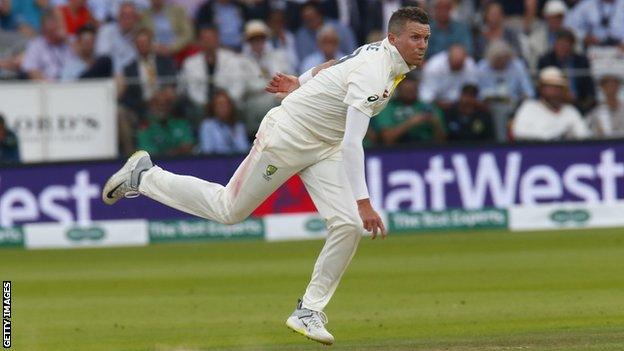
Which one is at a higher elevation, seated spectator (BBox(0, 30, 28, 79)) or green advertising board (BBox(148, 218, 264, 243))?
seated spectator (BBox(0, 30, 28, 79))

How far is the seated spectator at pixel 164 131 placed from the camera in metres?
14.3

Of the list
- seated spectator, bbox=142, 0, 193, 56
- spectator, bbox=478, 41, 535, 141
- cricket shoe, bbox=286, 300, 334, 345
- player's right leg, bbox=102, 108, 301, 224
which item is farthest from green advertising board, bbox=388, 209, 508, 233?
cricket shoe, bbox=286, 300, 334, 345

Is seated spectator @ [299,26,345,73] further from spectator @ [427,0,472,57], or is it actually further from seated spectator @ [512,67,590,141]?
seated spectator @ [512,67,590,141]

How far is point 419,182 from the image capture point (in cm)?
1352

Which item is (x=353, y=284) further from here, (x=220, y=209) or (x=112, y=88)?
(x=112, y=88)

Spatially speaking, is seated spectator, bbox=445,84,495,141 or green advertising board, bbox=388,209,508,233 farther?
seated spectator, bbox=445,84,495,141

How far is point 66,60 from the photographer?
1577 centimetres

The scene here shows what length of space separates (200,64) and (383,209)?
2785 millimetres

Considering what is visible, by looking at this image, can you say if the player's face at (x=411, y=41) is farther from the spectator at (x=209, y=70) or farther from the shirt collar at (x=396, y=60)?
the spectator at (x=209, y=70)

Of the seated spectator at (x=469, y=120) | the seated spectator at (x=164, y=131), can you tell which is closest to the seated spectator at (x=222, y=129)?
the seated spectator at (x=164, y=131)

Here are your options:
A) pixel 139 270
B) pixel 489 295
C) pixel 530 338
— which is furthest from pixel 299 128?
pixel 139 270

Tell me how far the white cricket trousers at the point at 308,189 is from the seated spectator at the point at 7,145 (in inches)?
278

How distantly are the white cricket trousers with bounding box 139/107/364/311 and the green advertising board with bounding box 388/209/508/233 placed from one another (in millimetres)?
5953

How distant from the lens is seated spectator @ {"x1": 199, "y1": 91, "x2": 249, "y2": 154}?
46.4 ft
